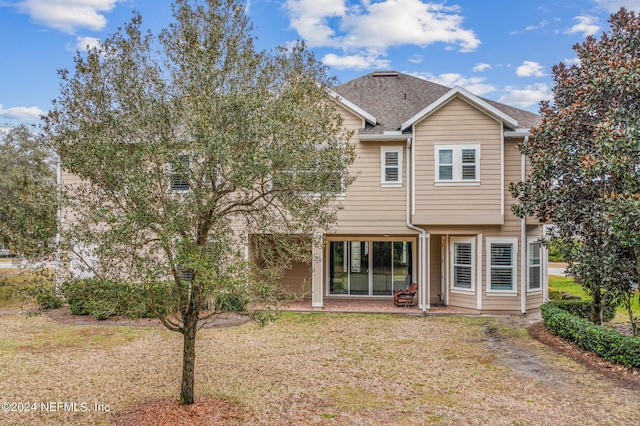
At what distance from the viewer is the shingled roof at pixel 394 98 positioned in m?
15.8

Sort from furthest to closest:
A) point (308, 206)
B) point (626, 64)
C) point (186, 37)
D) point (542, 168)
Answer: point (542, 168)
point (626, 64)
point (308, 206)
point (186, 37)

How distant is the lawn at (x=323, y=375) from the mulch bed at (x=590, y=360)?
0.25 m

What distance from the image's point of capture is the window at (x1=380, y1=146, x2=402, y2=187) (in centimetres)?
1499

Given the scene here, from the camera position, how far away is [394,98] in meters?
17.9

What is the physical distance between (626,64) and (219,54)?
8655 millimetres

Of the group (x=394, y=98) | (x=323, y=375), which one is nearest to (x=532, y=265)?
(x=394, y=98)

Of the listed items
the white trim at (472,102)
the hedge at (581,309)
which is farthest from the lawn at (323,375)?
the white trim at (472,102)

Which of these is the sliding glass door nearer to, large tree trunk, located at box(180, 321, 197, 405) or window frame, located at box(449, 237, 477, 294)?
window frame, located at box(449, 237, 477, 294)

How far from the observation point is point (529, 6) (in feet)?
52.3

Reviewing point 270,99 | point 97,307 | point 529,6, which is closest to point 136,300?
point 97,307

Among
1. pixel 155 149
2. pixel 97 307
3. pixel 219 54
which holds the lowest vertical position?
pixel 97 307

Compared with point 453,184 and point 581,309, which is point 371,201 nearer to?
point 453,184

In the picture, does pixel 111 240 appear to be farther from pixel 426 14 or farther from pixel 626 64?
pixel 426 14

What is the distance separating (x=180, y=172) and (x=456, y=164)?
36.3 feet
